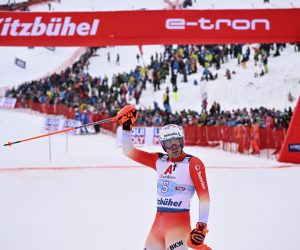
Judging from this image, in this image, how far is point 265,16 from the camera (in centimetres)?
1091

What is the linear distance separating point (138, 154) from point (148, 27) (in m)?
6.80

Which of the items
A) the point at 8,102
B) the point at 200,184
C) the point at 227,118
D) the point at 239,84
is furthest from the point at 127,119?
the point at 8,102

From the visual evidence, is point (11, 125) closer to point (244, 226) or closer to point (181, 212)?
point (244, 226)

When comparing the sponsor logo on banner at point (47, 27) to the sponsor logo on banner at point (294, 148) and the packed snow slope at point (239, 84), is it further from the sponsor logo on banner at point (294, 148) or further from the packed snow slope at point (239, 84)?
the packed snow slope at point (239, 84)

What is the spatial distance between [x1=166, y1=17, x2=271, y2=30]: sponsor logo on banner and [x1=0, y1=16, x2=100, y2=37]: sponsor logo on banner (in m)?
1.90

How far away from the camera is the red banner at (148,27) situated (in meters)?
10.7

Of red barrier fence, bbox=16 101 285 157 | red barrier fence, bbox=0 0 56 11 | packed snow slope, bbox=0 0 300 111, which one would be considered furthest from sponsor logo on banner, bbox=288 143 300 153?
red barrier fence, bbox=0 0 56 11

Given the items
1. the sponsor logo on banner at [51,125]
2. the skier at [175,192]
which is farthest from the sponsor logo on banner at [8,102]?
the skier at [175,192]

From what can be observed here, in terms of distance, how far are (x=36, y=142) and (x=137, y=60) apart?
1788 centimetres

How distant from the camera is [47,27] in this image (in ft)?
35.4

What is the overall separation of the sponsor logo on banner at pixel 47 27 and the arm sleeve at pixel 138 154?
672 centimetres

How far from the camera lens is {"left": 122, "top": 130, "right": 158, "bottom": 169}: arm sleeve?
4309 mm

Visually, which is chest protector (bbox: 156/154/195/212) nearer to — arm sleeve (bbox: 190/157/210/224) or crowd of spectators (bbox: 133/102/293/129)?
arm sleeve (bbox: 190/157/210/224)

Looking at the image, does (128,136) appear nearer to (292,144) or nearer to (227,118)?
(292,144)
